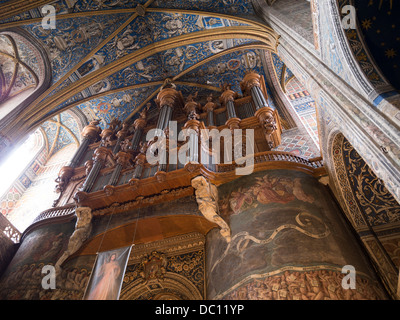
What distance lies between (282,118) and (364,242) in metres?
6.71

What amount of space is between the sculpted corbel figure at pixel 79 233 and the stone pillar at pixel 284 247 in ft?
10.6

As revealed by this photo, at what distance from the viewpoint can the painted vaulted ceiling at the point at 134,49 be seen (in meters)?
10.6

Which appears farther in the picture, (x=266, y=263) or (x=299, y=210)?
(x=299, y=210)

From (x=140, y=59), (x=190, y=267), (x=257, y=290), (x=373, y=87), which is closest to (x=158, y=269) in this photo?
(x=190, y=267)

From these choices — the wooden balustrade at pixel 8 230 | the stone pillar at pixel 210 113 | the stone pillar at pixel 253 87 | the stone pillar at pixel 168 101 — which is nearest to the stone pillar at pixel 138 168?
the stone pillar at pixel 210 113

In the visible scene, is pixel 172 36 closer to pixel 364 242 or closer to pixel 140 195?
pixel 140 195

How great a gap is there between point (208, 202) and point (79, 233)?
349 cm

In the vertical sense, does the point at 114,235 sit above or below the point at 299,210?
above

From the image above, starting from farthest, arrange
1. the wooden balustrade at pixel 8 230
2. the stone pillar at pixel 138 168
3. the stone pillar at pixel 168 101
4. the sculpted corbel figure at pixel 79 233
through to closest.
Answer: the stone pillar at pixel 168 101
the wooden balustrade at pixel 8 230
the stone pillar at pixel 138 168
the sculpted corbel figure at pixel 79 233

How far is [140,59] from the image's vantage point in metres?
13.0

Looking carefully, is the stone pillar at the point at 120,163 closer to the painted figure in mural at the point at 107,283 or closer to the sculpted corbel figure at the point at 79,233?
the sculpted corbel figure at the point at 79,233

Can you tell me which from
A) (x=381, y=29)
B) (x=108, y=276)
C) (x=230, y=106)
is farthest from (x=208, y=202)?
(x=230, y=106)

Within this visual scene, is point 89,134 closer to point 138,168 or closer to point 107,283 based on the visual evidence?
point 138,168

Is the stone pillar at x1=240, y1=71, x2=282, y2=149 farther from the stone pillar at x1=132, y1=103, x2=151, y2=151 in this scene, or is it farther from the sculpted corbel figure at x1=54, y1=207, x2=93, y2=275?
the sculpted corbel figure at x1=54, y1=207, x2=93, y2=275
